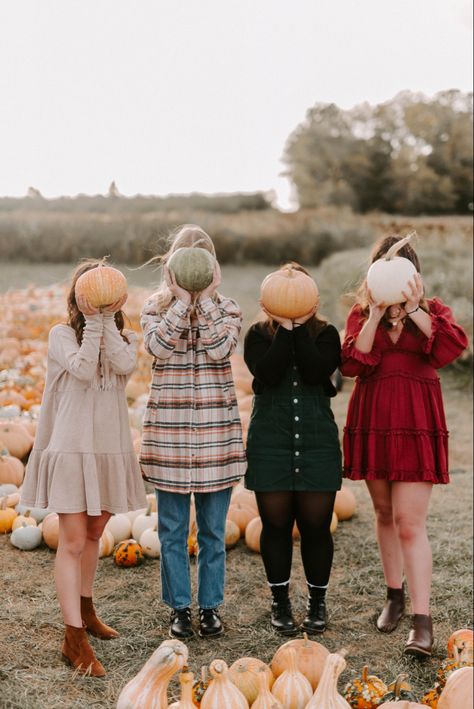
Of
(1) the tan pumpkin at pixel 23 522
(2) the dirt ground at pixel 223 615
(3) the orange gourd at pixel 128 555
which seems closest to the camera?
(2) the dirt ground at pixel 223 615

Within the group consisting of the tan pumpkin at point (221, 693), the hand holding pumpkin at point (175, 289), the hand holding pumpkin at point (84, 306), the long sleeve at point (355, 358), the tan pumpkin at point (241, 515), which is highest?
the hand holding pumpkin at point (175, 289)

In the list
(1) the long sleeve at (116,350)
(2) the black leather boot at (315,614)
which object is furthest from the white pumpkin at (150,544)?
(1) the long sleeve at (116,350)

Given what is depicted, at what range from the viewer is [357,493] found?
247 inches

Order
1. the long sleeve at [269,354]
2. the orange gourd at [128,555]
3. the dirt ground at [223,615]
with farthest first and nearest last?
1. the orange gourd at [128,555]
2. the long sleeve at [269,354]
3. the dirt ground at [223,615]

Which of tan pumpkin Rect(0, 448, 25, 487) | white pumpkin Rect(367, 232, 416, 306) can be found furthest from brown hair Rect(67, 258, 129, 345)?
tan pumpkin Rect(0, 448, 25, 487)

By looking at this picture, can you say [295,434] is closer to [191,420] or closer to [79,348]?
[191,420]

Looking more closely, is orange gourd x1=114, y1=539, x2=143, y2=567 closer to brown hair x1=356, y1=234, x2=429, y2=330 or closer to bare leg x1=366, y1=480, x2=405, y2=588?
bare leg x1=366, y1=480, x2=405, y2=588

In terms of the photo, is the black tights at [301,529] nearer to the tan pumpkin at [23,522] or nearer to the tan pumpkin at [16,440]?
the tan pumpkin at [23,522]

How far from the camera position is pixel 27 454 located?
601 cm

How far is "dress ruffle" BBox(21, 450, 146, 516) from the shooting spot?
317 centimetres

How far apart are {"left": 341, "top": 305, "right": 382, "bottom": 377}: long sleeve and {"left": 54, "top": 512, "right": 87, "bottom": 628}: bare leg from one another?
4.38 feet

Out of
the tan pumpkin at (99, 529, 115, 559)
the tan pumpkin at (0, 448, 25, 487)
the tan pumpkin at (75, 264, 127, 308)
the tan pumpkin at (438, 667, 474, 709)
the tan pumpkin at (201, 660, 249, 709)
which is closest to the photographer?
the tan pumpkin at (438, 667, 474, 709)

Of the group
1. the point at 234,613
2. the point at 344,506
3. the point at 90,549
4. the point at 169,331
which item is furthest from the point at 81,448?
the point at 344,506

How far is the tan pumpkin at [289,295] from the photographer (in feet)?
11.2
